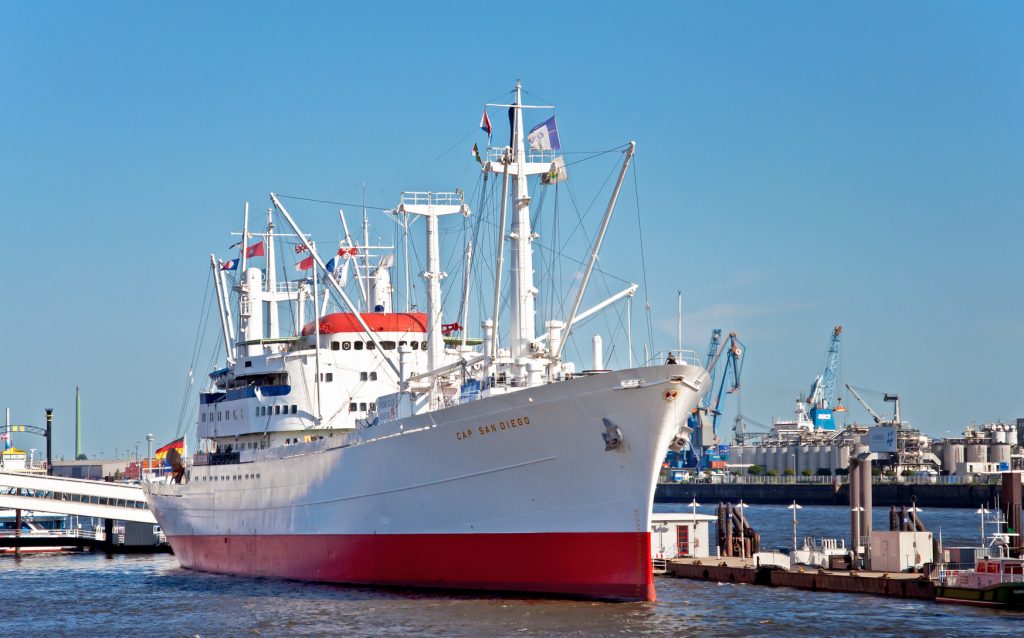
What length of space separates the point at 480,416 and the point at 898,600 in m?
11.4

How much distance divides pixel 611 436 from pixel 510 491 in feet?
10.5

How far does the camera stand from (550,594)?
32281 millimetres

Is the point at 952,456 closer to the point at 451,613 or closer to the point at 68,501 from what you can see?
the point at 68,501

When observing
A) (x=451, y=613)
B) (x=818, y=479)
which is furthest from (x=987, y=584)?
(x=818, y=479)

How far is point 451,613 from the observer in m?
31.2

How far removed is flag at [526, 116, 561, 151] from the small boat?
46.7 feet

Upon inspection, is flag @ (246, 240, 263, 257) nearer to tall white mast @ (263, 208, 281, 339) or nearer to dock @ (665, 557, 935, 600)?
tall white mast @ (263, 208, 281, 339)

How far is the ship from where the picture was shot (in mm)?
31156

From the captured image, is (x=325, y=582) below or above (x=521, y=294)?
below

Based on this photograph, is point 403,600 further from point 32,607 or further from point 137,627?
point 32,607

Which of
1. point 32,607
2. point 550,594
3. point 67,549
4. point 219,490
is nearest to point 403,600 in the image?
point 550,594

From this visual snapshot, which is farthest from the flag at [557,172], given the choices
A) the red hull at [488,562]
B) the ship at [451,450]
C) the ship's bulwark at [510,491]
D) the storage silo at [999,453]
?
the storage silo at [999,453]

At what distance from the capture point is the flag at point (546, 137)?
33.8m

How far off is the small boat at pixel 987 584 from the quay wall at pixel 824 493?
2056 inches
